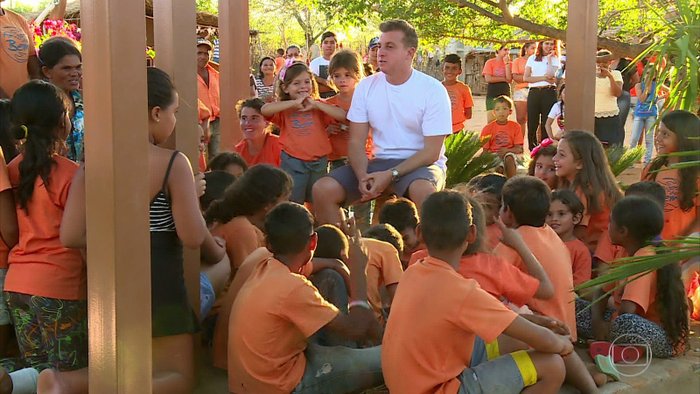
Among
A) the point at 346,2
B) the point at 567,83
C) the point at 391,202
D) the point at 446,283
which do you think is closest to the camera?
the point at 446,283

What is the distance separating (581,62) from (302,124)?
1.95 m

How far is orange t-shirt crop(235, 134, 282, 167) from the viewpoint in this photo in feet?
21.9

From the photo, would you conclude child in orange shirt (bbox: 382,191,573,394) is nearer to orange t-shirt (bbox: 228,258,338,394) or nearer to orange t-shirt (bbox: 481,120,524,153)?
orange t-shirt (bbox: 228,258,338,394)

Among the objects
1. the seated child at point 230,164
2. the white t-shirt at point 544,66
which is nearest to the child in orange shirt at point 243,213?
the seated child at point 230,164

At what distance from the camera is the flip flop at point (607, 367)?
4184mm

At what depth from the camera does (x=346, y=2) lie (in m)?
10.5

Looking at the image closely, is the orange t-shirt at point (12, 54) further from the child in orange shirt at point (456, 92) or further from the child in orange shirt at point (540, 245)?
the child in orange shirt at point (456, 92)

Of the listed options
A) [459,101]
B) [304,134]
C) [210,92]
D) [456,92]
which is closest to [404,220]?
[304,134]

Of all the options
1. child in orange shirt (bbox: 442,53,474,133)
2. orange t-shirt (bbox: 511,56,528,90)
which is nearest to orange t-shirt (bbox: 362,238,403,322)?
child in orange shirt (bbox: 442,53,474,133)

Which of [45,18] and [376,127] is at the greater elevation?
[45,18]

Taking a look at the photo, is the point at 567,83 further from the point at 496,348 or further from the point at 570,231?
the point at 496,348

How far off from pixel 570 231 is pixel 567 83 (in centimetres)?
157

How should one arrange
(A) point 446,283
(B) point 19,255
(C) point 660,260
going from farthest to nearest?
(B) point 19,255 < (A) point 446,283 < (C) point 660,260

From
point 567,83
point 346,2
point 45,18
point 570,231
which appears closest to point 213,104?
point 45,18
